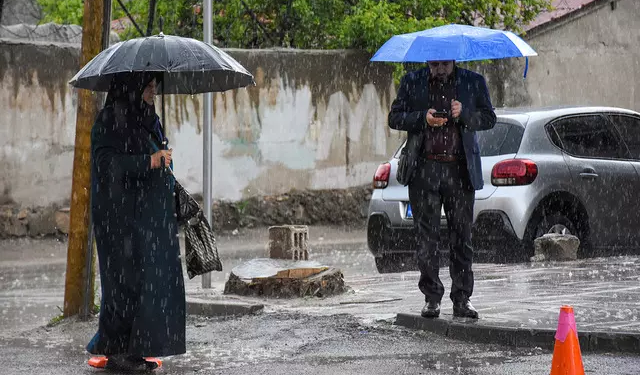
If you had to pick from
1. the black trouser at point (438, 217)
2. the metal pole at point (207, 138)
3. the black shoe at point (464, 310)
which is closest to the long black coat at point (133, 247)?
the black trouser at point (438, 217)

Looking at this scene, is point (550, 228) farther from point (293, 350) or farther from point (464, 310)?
point (293, 350)

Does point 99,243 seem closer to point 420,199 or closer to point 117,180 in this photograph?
point 117,180

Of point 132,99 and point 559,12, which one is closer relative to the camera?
point 132,99

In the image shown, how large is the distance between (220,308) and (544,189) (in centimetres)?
336

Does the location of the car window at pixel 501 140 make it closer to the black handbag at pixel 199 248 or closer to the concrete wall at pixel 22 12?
the black handbag at pixel 199 248

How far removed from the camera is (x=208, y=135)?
35.7ft

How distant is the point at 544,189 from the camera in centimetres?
1107

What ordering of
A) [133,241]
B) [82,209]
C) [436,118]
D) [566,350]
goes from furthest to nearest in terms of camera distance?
[82,209] < [436,118] < [133,241] < [566,350]

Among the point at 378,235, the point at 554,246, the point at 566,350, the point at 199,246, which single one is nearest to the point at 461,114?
the point at 199,246

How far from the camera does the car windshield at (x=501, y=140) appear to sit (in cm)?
1110

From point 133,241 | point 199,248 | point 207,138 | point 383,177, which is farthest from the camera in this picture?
point 383,177

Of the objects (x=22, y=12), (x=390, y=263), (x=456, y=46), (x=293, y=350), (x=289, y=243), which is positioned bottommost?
(x=390, y=263)

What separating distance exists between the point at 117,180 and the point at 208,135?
398 cm

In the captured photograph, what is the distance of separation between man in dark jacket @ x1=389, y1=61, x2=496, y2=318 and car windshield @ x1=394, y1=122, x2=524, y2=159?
2899 mm
